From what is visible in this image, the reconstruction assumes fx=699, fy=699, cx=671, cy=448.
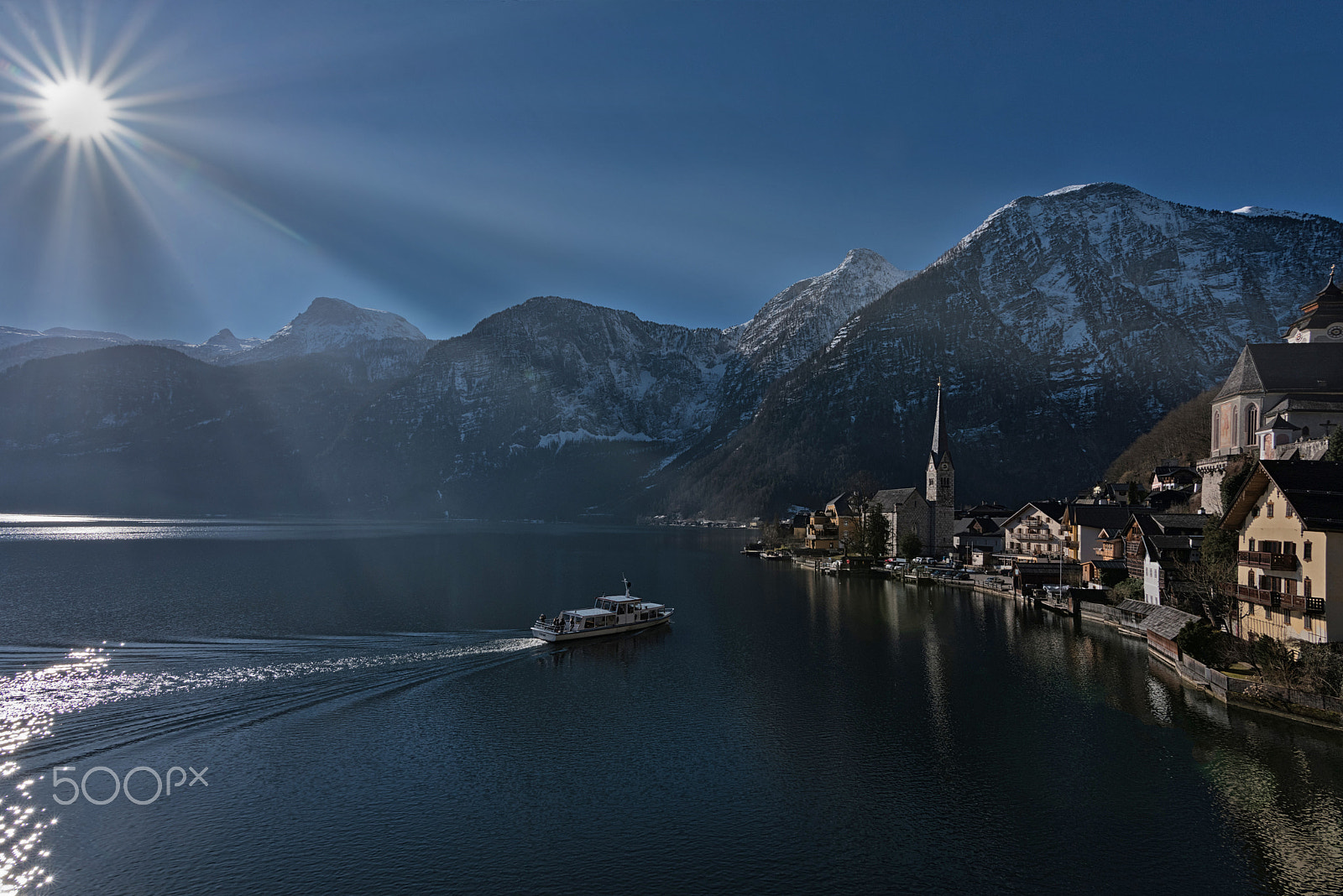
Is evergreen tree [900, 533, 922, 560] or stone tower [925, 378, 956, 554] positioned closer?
evergreen tree [900, 533, 922, 560]

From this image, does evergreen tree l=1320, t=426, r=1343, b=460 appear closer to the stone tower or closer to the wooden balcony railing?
the wooden balcony railing

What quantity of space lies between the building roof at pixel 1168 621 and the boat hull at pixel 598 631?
38.3 m

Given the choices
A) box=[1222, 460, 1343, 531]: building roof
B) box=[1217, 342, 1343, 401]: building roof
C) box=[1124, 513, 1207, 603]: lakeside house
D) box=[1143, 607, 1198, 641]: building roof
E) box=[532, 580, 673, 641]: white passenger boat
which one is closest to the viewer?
box=[1222, 460, 1343, 531]: building roof

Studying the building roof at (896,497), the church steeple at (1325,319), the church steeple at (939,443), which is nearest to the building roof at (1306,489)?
the church steeple at (1325,319)

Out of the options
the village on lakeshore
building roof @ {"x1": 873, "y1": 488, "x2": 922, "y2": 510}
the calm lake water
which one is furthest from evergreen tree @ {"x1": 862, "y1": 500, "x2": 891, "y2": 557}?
the calm lake water

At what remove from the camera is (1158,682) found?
42812 millimetres

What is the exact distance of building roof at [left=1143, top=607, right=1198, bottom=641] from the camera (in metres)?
46.9

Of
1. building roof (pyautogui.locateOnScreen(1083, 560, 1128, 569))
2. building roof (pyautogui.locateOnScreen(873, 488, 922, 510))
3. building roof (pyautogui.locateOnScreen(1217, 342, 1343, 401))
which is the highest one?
building roof (pyautogui.locateOnScreen(1217, 342, 1343, 401))

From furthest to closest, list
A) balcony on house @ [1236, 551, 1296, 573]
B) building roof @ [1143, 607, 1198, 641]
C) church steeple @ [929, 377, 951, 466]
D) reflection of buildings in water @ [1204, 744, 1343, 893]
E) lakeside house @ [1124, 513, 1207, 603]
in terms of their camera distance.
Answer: church steeple @ [929, 377, 951, 466] < lakeside house @ [1124, 513, 1207, 603] < building roof @ [1143, 607, 1198, 641] < balcony on house @ [1236, 551, 1296, 573] < reflection of buildings in water @ [1204, 744, 1343, 893]

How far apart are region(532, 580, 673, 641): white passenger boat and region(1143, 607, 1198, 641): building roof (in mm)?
38317

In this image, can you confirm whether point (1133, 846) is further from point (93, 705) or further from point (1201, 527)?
point (1201, 527)

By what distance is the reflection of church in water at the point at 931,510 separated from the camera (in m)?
120

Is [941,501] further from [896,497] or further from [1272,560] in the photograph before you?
[1272,560]

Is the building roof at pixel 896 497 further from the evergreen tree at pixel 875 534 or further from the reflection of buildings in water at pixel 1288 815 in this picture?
the reflection of buildings in water at pixel 1288 815
